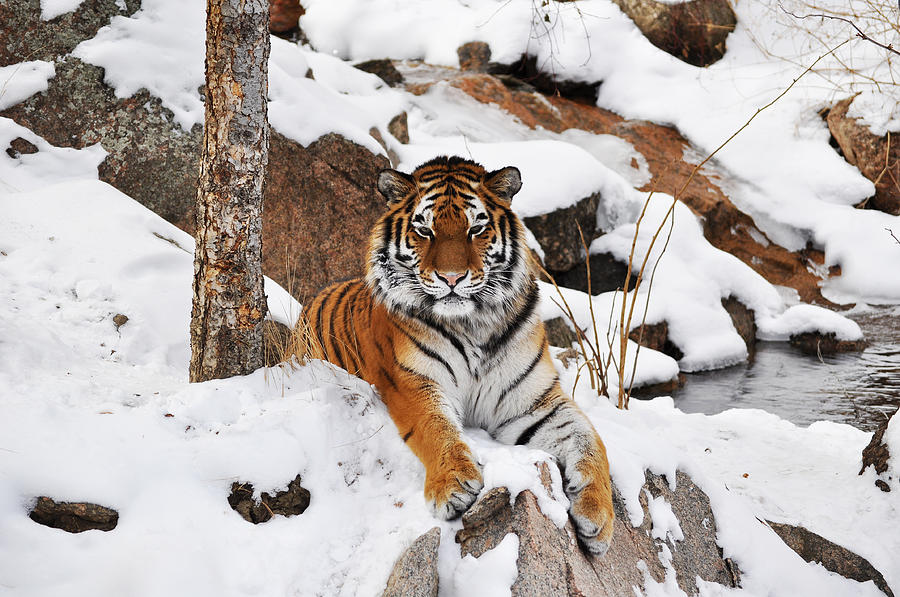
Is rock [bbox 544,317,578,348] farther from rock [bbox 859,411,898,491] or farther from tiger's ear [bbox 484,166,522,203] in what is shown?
tiger's ear [bbox 484,166,522,203]

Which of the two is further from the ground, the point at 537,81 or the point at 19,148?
the point at 19,148

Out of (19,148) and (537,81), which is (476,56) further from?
(19,148)

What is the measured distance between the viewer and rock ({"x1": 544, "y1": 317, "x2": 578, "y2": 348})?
6672 millimetres

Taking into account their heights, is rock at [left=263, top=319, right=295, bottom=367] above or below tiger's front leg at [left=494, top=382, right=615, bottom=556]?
below

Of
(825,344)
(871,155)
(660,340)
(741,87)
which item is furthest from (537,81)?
(825,344)

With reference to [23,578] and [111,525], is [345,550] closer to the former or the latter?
[111,525]

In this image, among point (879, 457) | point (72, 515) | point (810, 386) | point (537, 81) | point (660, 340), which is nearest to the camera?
point (72, 515)

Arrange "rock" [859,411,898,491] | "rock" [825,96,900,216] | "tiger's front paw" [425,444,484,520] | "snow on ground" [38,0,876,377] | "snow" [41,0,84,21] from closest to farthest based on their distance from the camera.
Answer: "tiger's front paw" [425,444,484,520] → "rock" [859,411,898,491] → "snow" [41,0,84,21] → "snow on ground" [38,0,876,377] → "rock" [825,96,900,216]

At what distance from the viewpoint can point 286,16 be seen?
14.4m

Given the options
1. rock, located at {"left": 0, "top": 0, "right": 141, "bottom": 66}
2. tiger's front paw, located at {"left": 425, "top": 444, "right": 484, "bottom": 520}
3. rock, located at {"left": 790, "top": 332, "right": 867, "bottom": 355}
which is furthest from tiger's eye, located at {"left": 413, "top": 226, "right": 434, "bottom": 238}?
rock, located at {"left": 790, "top": 332, "right": 867, "bottom": 355}

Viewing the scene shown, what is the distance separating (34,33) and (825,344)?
27.1 feet

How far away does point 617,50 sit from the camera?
1361 cm

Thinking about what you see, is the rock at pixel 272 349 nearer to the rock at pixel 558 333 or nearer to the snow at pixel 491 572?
the snow at pixel 491 572

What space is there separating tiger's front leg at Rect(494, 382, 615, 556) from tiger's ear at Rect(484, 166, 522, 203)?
0.88 m
